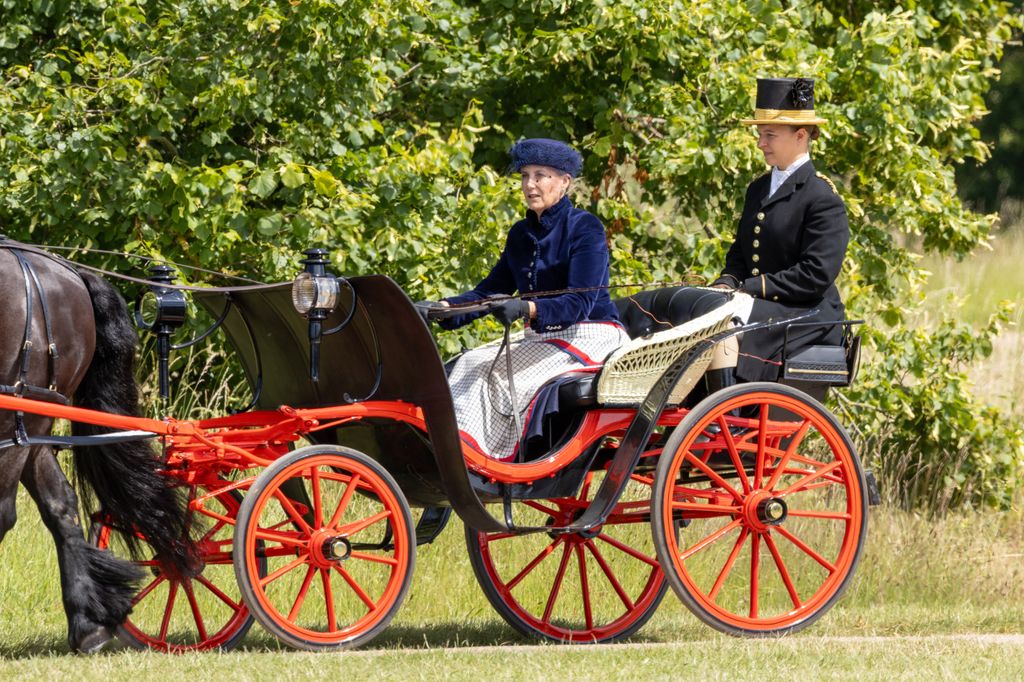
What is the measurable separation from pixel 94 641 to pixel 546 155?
96.8 inches

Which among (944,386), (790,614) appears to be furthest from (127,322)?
(944,386)

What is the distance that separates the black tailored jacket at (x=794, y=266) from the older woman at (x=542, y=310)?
53 centimetres

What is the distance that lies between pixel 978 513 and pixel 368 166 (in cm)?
455

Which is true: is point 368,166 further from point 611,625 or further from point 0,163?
point 611,625

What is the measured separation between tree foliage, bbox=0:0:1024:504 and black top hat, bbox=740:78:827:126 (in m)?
2.33

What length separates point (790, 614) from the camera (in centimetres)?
596

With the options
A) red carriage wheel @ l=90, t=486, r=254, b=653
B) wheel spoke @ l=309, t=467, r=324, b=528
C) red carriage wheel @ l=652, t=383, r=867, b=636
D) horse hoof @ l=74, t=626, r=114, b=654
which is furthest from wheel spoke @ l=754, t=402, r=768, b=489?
horse hoof @ l=74, t=626, r=114, b=654

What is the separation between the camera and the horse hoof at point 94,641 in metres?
5.61

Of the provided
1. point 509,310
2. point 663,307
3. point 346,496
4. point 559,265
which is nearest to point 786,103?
point 663,307

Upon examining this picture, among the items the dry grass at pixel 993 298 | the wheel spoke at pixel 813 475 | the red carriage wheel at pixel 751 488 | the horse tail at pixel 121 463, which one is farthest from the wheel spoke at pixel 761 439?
the dry grass at pixel 993 298

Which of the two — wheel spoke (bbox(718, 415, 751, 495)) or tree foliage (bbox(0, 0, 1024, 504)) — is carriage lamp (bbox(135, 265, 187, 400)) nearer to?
wheel spoke (bbox(718, 415, 751, 495))

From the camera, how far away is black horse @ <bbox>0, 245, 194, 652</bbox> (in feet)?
17.7

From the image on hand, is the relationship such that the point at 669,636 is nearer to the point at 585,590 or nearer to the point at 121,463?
the point at 585,590

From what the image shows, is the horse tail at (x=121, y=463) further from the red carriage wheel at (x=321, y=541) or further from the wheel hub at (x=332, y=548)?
the wheel hub at (x=332, y=548)
